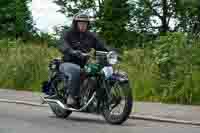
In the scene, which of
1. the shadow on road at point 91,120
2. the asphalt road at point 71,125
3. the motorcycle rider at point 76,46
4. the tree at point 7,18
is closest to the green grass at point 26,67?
the asphalt road at point 71,125

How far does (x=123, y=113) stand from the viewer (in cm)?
1132

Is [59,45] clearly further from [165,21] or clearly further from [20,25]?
[20,25]

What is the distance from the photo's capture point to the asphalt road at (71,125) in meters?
10.7

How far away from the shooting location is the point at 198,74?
1581 centimetres

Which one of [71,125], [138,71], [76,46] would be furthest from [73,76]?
[138,71]

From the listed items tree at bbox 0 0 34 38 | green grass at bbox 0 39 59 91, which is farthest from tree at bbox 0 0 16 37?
green grass at bbox 0 39 59 91

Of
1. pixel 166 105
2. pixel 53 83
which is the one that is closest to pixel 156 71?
pixel 166 105

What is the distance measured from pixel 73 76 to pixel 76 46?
531 millimetres

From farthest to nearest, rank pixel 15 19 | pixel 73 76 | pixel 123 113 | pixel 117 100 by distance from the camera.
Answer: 1. pixel 15 19
2. pixel 73 76
3. pixel 117 100
4. pixel 123 113

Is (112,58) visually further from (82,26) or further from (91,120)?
(91,120)

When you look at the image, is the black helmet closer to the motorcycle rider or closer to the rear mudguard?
the motorcycle rider

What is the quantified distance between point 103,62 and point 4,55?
12.2 m

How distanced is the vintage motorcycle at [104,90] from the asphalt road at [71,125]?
0.22 meters

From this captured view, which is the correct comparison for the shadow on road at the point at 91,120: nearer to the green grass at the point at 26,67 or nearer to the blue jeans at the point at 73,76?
the blue jeans at the point at 73,76
